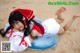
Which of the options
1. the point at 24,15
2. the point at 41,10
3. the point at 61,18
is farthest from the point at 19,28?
the point at 61,18

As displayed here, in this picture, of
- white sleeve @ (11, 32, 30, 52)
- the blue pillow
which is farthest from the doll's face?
the blue pillow

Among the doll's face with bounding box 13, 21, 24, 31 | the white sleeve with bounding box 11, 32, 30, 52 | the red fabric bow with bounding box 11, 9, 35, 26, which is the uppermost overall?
the red fabric bow with bounding box 11, 9, 35, 26

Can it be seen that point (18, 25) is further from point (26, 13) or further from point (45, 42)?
point (45, 42)

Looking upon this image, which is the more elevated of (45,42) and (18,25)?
(18,25)

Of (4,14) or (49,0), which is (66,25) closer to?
(49,0)

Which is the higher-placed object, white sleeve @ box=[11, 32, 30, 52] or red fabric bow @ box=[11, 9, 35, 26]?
red fabric bow @ box=[11, 9, 35, 26]

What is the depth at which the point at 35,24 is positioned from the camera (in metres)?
1.81

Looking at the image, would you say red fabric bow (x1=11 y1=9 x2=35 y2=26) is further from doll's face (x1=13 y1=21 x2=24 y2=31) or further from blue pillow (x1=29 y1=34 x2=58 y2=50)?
blue pillow (x1=29 y1=34 x2=58 y2=50)

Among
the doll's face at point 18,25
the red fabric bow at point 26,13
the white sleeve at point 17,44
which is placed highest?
the red fabric bow at point 26,13

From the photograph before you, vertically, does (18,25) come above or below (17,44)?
above

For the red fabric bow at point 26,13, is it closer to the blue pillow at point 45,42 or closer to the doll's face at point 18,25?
the doll's face at point 18,25

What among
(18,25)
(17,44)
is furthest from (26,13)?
(17,44)

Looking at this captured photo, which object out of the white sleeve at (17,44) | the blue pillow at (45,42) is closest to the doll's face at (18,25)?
the white sleeve at (17,44)

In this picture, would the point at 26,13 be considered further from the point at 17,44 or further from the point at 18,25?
the point at 17,44
